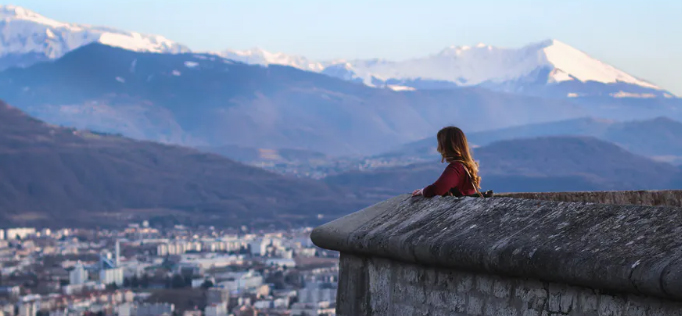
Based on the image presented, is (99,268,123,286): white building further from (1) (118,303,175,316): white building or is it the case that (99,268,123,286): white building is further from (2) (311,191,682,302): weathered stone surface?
(2) (311,191,682,302): weathered stone surface

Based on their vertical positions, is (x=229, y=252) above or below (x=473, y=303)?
above

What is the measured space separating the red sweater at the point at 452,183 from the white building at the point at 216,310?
47947mm

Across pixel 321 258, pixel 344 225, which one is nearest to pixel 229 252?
pixel 321 258

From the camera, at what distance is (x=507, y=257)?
3.34 metres

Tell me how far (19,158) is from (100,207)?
11.3m

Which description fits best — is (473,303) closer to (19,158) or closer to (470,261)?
(470,261)

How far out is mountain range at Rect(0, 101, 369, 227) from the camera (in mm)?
131875

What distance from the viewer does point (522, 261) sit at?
10.8 ft

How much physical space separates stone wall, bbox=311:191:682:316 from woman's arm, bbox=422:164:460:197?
0.24 ft

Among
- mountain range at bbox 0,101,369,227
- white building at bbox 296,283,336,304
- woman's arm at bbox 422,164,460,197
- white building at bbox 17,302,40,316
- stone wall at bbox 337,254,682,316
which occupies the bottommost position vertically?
stone wall at bbox 337,254,682,316

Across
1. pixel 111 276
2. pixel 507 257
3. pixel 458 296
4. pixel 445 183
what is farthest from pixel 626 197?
pixel 111 276

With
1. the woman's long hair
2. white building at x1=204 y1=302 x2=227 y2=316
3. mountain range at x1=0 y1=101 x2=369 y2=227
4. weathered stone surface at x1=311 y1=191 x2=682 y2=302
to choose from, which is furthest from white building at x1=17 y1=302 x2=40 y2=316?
mountain range at x1=0 y1=101 x2=369 y2=227

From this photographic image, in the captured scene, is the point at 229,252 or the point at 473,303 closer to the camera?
the point at 473,303

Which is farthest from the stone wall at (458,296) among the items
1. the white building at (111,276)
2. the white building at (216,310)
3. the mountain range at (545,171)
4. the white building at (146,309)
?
the mountain range at (545,171)
